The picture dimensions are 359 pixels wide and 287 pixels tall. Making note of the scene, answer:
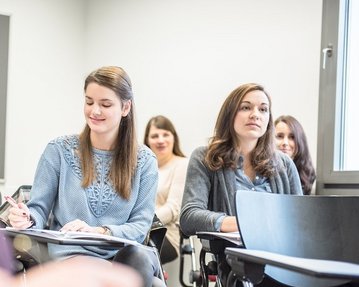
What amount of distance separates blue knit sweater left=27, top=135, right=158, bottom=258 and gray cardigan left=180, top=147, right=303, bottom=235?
15 centimetres

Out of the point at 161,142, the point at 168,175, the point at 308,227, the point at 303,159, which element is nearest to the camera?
the point at 308,227

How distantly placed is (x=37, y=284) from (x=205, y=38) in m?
3.77

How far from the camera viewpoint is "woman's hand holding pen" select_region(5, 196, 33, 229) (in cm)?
197

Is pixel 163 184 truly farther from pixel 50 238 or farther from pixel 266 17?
pixel 50 238

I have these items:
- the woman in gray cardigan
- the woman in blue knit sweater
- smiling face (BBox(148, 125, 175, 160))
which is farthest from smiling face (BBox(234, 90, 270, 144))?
smiling face (BBox(148, 125, 175, 160))

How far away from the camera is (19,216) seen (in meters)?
1.98

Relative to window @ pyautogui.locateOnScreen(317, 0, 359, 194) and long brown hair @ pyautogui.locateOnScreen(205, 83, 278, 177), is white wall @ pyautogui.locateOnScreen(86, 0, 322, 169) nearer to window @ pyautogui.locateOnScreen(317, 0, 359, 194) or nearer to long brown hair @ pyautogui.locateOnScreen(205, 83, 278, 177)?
window @ pyautogui.locateOnScreen(317, 0, 359, 194)

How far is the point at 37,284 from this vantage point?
0.50 m

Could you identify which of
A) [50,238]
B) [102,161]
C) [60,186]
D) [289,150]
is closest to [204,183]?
[102,161]

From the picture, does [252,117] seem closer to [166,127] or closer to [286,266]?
[286,266]

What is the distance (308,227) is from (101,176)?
0.80 meters

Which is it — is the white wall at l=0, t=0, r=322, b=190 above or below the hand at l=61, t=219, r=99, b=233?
above

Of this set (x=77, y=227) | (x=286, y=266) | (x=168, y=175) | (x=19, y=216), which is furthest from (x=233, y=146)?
(x=168, y=175)

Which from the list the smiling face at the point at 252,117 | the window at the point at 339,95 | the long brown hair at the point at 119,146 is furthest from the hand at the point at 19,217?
the window at the point at 339,95
